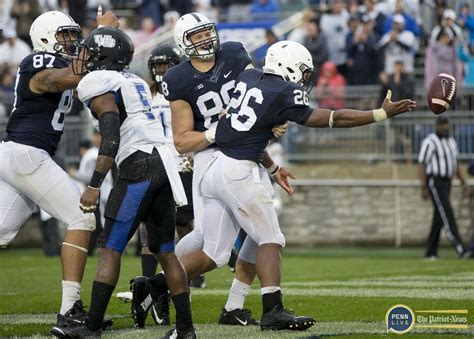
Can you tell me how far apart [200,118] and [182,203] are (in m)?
1.43

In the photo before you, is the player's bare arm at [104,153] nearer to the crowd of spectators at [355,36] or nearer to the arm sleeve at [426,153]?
the arm sleeve at [426,153]

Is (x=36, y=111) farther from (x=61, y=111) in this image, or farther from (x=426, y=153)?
(x=426, y=153)

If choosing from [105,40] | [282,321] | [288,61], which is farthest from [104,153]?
[282,321]

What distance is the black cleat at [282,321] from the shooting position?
685 cm

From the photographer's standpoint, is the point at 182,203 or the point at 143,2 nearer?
the point at 182,203

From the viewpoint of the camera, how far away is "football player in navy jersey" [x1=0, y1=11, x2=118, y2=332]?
23.6ft

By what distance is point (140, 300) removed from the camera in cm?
729

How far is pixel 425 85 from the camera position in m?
17.8

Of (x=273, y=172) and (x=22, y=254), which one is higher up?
(x=273, y=172)

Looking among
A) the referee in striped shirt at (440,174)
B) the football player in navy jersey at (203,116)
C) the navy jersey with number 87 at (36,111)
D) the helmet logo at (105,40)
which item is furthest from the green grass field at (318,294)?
the helmet logo at (105,40)

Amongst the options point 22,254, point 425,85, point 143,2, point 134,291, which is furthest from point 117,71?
point 143,2

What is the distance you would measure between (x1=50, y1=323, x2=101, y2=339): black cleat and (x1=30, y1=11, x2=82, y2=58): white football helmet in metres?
1.95

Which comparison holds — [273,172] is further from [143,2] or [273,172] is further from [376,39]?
[143,2]

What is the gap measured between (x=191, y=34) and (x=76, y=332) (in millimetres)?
2264
